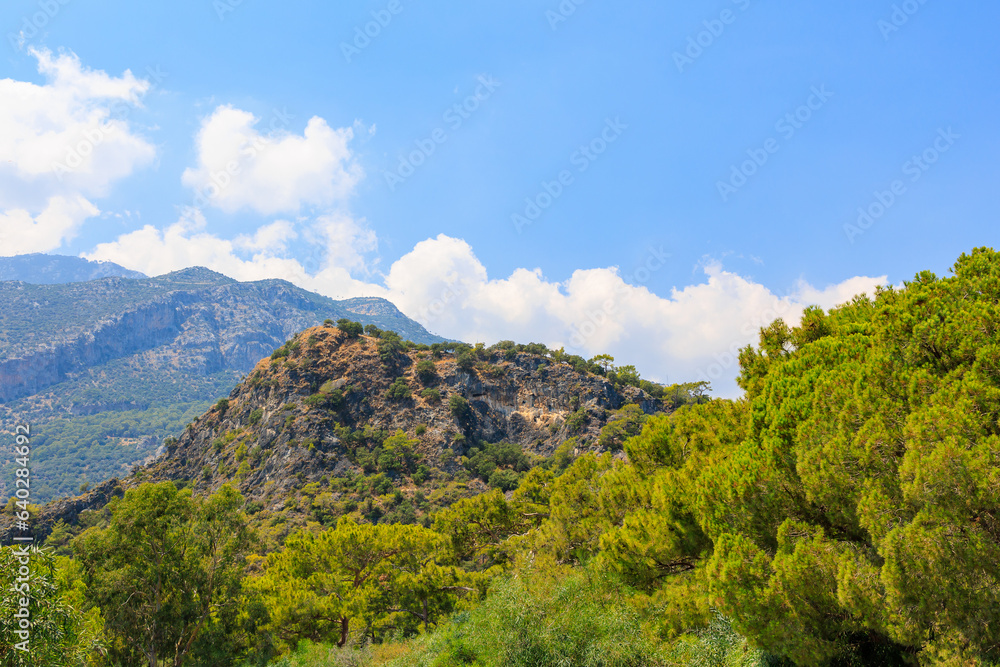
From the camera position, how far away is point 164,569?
17438mm

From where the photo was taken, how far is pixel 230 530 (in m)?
18.9

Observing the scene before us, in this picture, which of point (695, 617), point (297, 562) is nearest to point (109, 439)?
point (297, 562)

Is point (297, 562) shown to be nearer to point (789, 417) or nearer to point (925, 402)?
point (789, 417)

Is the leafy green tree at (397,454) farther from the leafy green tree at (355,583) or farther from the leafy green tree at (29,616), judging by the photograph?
the leafy green tree at (29,616)

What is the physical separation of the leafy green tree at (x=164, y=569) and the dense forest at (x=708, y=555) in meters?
0.06

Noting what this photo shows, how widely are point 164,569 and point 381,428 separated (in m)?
52.9

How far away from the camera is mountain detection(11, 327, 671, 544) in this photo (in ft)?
191

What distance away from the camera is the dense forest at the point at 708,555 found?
6.54 meters

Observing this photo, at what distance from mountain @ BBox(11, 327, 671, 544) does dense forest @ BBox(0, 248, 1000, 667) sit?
31.6 meters

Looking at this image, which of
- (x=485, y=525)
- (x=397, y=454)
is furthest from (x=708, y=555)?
(x=397, y=454)

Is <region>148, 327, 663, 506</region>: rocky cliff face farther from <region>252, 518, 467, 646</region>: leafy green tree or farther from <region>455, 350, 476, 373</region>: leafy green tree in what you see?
<region>252, 518, 467, 646</region>: leafy green tree

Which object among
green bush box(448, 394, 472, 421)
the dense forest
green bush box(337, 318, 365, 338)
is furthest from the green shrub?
the dense forest

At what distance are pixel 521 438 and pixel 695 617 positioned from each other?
65196 mm

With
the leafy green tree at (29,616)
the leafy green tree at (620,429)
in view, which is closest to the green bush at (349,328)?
the leafy green tree at (620,429)
